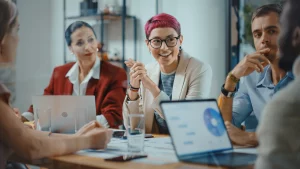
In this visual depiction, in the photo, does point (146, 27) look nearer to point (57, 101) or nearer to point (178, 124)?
point (57, 101)

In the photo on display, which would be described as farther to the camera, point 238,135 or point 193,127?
point 238,135

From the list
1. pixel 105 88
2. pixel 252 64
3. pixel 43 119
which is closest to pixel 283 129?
pixel 252 64

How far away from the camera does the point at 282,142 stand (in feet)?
2.81

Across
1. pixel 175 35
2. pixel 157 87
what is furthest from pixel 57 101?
pixel 175 35

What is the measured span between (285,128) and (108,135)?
0.70 meters

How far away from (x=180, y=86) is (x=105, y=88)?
631 millimetres

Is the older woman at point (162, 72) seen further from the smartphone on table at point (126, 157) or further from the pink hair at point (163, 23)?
the smartphone on table at point (126, 157)

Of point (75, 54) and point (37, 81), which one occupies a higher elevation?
point (75, 54)

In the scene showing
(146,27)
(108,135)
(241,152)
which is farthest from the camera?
(146,27)

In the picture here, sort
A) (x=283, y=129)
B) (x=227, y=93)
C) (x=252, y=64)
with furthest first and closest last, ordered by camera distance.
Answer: (x=227, y=93), (x=252, y=64), (x=283, y=129)

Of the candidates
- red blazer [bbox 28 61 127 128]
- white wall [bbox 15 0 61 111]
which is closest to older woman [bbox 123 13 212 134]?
red blazer [bbox 28 61 127 128]

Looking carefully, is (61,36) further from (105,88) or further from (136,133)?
(136,133)

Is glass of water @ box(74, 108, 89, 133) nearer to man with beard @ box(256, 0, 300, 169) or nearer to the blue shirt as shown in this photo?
the blue shirt

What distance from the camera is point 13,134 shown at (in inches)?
47.8
